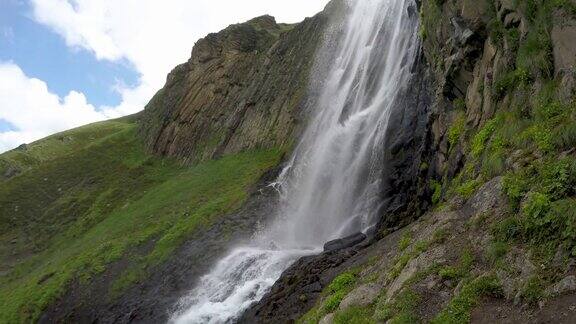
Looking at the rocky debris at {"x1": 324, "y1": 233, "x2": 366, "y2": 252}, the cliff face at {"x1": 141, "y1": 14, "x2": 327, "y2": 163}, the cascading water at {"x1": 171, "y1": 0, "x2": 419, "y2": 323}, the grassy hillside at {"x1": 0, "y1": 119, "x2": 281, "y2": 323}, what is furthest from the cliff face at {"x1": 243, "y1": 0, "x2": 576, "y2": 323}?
the cliff face at {"x1": 141, "y1": 14, "x2": 327, "y2": 163}

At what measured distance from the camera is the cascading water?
76.2 feet

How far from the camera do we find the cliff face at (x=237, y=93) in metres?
47.4

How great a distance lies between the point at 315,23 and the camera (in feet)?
174

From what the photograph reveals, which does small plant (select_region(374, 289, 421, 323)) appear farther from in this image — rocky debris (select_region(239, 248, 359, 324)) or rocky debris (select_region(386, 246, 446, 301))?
rocky debris (select_region(239, 248, 359, 324))

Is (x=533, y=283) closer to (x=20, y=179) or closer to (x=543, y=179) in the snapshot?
(x=543, y=179)

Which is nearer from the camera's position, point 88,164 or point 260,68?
point 260,68

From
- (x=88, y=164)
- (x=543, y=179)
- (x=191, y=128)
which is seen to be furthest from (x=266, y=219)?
(x=88, y=164)

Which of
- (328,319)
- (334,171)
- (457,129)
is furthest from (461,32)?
(334,171)

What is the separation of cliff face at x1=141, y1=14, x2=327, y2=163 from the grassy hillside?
237 centimetres

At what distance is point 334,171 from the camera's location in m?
32.6

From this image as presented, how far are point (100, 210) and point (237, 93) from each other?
18.5 m

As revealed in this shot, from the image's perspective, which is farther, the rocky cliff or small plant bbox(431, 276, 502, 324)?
the rocky cliff

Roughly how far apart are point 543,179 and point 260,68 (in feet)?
147

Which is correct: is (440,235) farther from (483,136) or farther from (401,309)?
(483,136)
